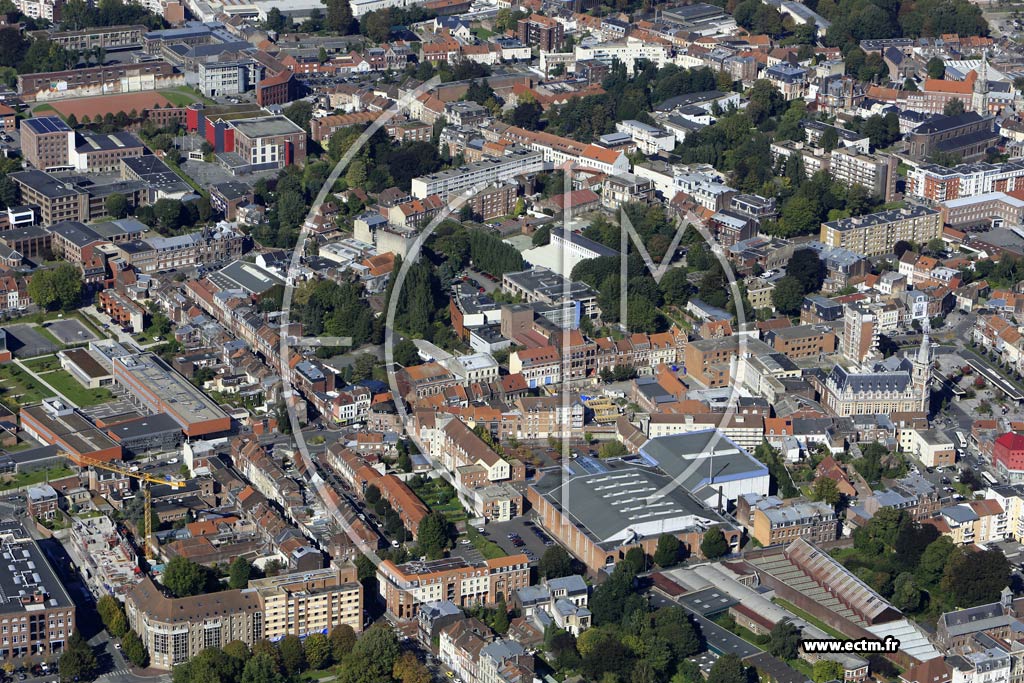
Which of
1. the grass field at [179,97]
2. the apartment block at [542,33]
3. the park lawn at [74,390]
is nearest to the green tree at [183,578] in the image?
the park lawn at [74,390]

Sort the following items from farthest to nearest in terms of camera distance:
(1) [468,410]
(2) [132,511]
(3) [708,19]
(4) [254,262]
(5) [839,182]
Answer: (3) [708,19], (5) [839,182], (4) [254,262], (1) [468,410], (2) [132,511]

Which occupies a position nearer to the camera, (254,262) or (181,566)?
(181,566)

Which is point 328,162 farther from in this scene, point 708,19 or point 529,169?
point 708,19

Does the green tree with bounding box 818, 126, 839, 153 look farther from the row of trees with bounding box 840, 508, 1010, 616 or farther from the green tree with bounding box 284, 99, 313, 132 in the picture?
the row of trees with bounding box 840, 508, 1010, 616

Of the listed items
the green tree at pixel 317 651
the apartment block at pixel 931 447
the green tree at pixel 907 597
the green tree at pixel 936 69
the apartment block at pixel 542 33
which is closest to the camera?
the green tree at pixel 317 651

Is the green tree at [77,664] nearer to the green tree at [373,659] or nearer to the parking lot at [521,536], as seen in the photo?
the green tree at [373,659]

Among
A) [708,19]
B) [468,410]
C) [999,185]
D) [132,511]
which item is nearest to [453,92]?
[708,19]
